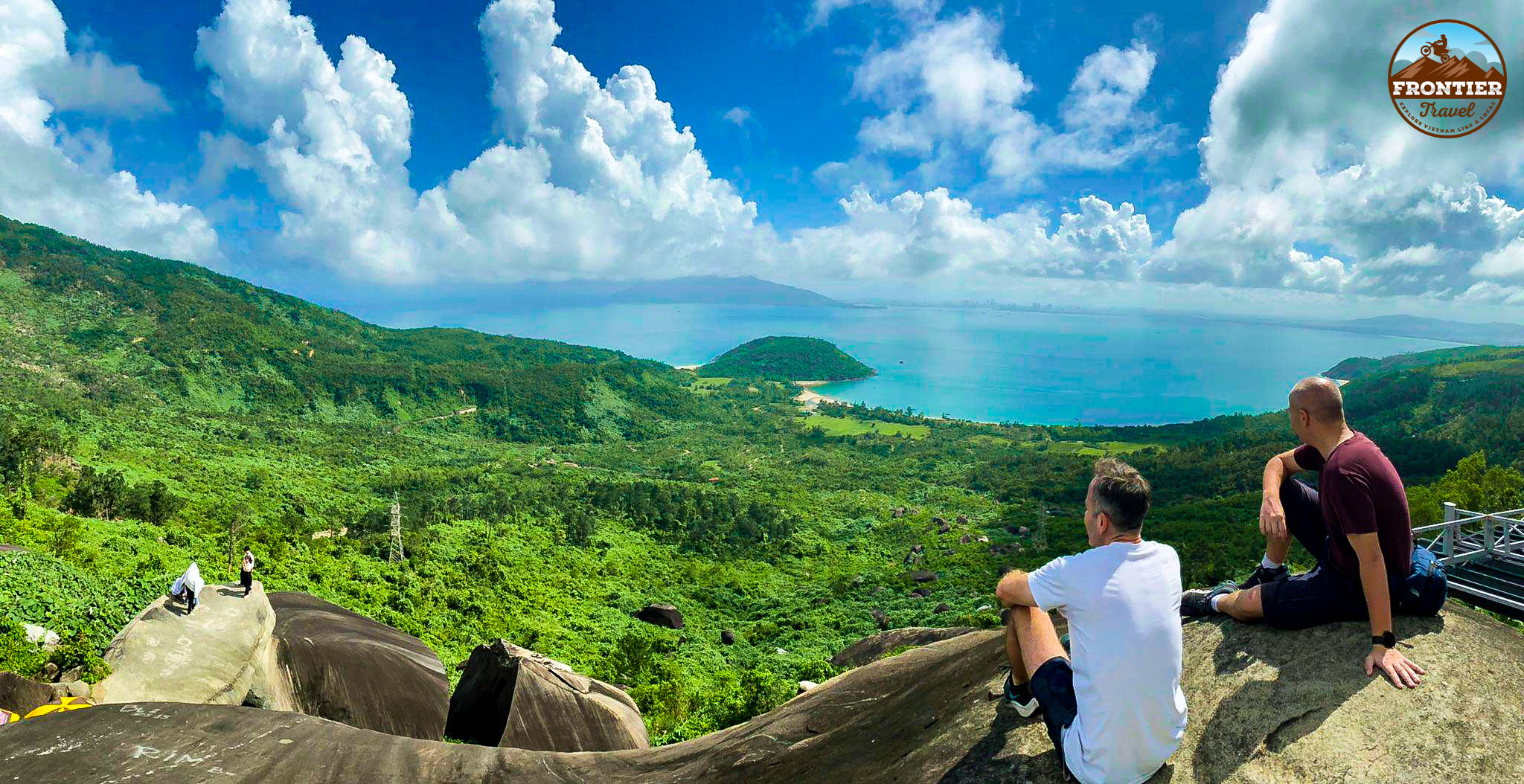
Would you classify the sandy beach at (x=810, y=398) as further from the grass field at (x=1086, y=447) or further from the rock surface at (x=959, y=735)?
the rock surface at (x=959, y=735)

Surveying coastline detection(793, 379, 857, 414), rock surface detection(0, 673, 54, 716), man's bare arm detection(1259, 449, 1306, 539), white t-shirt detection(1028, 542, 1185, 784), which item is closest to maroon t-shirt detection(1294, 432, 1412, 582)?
man's bare arm detection(1259, 449, 1306, 539)

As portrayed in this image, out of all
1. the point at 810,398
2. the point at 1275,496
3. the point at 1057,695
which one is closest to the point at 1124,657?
the point at 1057,695

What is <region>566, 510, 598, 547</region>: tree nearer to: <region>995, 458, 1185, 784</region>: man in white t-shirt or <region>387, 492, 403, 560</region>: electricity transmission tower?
<region>387, 492, 403, 560</region>: electricity transmission tower

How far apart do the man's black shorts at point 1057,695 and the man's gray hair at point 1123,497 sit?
3.07 feet

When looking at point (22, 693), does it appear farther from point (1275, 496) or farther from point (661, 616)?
point (661, 616)


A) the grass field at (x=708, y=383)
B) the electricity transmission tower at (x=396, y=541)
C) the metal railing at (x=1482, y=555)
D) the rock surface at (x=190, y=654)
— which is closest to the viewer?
the metal railing at (x=1482, y=555)

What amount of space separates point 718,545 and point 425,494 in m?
27.3

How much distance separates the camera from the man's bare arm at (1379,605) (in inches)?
151

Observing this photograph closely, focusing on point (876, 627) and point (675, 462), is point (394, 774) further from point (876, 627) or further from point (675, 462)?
point (675, 462)

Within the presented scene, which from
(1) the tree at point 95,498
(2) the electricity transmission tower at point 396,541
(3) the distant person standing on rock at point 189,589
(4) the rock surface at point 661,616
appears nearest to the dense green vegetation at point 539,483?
(1) the tree at point 95,498

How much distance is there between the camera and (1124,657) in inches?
135

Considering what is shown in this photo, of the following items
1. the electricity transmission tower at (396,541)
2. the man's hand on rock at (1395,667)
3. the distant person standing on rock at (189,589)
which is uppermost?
the man's hand on rock at (1395,667)

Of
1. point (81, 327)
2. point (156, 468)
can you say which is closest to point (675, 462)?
point (156, 468)

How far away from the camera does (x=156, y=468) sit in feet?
146
